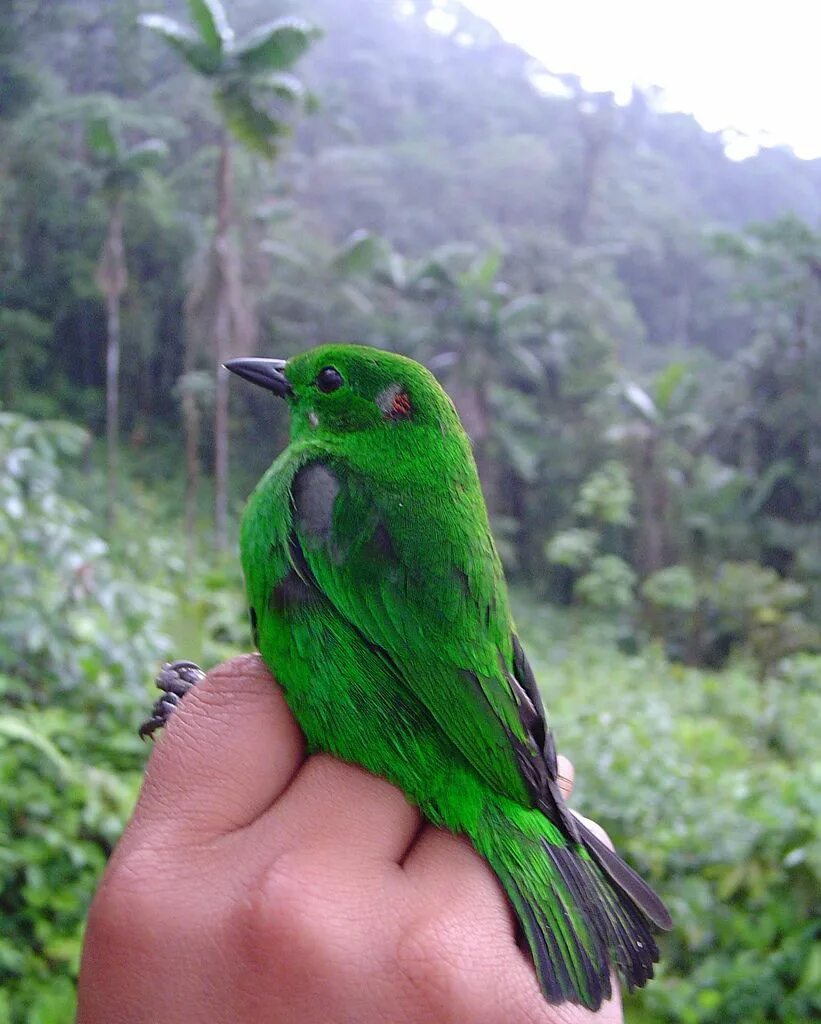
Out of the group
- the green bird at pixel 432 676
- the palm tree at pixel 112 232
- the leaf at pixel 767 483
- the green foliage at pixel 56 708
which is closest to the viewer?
the green bird at pixel 432 676

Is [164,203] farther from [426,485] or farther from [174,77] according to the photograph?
[426,485]

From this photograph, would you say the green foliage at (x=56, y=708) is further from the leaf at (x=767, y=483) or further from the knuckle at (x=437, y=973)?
the leaf at (x=767, y=483)

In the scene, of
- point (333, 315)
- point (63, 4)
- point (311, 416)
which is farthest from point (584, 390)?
point (311, 416)

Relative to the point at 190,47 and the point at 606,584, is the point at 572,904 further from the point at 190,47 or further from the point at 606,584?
the point at 606,584

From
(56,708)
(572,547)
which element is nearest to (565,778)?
(56,708)

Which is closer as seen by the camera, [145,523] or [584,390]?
[145,523]

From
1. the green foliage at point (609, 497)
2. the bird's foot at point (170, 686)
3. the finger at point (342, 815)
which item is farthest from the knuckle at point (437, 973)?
the green foliage at point (609, 497)

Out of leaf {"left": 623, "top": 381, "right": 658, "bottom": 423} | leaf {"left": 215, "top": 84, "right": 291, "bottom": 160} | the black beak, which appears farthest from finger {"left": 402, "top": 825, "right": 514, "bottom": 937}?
leaf {"left": 623, "top": 381, "right": 658, "bottom": 423}
